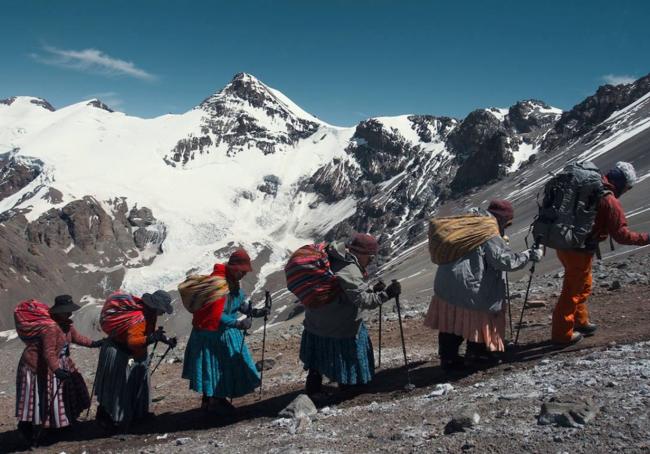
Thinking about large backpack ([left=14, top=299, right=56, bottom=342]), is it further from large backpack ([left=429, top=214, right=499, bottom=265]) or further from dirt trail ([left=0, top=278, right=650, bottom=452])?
large backpack ([left=429, top=214, right=499, bottom=265])

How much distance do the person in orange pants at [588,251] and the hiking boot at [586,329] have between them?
0.20 m

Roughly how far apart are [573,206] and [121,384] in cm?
595

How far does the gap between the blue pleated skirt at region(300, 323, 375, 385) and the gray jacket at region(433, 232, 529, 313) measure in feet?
4.19

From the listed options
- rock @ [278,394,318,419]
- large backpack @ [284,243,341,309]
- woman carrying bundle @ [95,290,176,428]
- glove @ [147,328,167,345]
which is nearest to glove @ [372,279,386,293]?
large backpack @ [284,243,341,309]

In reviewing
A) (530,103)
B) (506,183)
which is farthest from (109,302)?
(530,103)

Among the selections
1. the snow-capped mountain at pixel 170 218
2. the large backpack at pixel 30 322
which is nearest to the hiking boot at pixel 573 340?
the large backpack at pixel 30 322

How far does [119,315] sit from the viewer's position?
705cm

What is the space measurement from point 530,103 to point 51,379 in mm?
179653

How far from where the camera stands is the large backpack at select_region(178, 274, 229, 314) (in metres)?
6.97

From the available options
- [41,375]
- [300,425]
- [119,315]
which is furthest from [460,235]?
[41,375]

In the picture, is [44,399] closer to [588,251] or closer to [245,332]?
[245,332]

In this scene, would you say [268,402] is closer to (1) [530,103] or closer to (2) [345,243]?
(2) [345,243]

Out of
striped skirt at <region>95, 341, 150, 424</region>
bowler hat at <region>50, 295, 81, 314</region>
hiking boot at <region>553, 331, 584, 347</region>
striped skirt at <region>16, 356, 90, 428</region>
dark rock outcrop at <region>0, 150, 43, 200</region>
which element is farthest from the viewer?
dark rock outcrop at <region>0, 150, 43, 200</region>

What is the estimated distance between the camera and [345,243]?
261 inches
